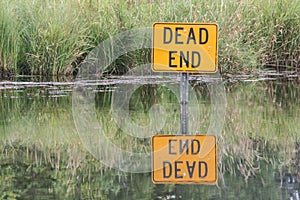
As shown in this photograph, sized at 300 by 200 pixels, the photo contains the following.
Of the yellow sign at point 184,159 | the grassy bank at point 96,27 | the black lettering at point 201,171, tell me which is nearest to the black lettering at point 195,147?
the yellow sign at point 184,159

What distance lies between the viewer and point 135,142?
27.7 ft

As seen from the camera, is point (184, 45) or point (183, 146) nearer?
point (183, 146)

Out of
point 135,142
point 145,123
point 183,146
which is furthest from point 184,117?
point 183,146

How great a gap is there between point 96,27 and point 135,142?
274 inches

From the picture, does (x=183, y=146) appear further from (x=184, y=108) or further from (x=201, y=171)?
(x=184, y=108)

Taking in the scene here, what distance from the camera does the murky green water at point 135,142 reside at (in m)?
6.23

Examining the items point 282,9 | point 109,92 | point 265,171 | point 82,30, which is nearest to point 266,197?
point 265,171

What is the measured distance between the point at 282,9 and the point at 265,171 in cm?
975

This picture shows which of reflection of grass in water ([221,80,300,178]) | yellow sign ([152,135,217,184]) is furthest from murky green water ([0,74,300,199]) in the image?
yellow sign ([152,135,217,184])

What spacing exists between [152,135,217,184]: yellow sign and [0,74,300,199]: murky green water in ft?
0.40

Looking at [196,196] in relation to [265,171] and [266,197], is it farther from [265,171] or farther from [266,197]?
[265,171]

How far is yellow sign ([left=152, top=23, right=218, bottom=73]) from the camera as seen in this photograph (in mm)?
9172

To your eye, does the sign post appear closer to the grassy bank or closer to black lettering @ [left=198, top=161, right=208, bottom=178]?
black lettering @ [left=198, top=161, right=208, bottom=178]

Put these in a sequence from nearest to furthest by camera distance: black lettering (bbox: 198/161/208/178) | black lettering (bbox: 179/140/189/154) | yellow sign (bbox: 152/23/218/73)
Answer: black lettering (bbox: 198/161/208/178) < black lettering (bbox: 179/140/189/154) < yellow sign (bbox: 152/23/218/73)
